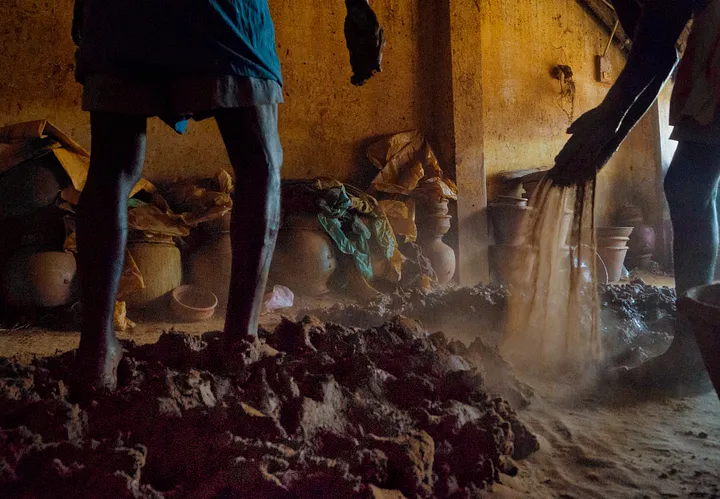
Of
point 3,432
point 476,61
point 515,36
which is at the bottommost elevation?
point 3,432

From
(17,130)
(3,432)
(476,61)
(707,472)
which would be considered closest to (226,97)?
(3,432)

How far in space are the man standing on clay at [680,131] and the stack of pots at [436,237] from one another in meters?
2.81

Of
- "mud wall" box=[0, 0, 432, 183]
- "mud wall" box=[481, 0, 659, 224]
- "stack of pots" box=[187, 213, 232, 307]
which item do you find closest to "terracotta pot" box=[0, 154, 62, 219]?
"mud wall" box=[0, 0, 432, 183]

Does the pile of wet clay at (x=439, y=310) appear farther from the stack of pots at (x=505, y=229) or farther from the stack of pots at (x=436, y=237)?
the stack of pots at (x=505, y=229)

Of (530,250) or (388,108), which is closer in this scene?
(530,250)

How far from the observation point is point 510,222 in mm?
5262

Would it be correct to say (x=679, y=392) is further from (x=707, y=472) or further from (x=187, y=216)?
Answer: (x=187, y=216)

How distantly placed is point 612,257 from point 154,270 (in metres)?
5.00

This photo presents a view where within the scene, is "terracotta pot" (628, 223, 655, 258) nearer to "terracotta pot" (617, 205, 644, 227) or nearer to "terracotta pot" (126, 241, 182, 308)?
"terracotta pot" (617, 205, 644, 227)

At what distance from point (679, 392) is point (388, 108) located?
419 cm

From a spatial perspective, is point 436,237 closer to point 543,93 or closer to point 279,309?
point 279,309

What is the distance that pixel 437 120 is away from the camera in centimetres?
542

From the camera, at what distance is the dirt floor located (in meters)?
1.17

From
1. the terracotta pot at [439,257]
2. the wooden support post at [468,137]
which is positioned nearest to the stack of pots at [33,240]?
the terracotta pot at [439,257]
